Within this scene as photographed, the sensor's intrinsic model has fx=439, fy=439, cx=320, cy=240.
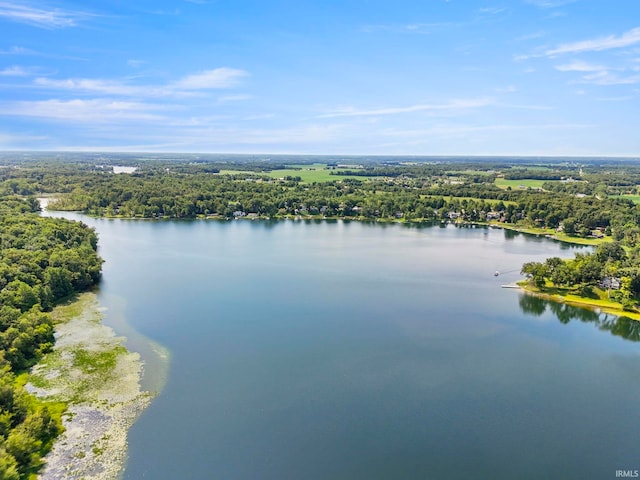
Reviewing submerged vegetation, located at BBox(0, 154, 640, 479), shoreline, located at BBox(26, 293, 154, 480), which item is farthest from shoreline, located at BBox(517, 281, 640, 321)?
shoreline, located at BBox(26, 293, 154, 480)

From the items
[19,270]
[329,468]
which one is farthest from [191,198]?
[329,468]

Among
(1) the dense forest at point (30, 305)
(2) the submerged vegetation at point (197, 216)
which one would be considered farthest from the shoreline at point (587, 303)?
(1) the dense forest at point (30, 305)

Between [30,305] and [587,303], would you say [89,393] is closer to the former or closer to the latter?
[30,305]

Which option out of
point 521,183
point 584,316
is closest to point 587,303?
point 584,316

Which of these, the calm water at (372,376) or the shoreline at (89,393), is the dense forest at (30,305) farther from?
the calm water at (372,376)

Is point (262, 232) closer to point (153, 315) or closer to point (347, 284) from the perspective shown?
point (347, 284)

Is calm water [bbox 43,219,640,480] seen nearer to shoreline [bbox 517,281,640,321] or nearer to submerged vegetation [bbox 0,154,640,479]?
shoreline [bbox 517,281,640,321]
